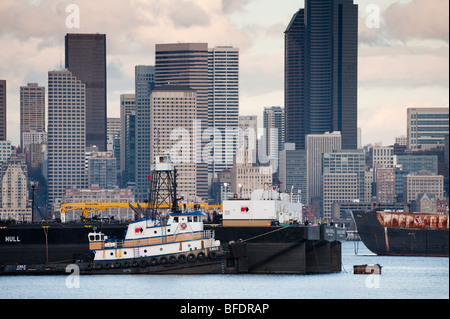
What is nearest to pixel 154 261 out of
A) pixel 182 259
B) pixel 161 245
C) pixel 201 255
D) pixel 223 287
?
→ pixel 161 245

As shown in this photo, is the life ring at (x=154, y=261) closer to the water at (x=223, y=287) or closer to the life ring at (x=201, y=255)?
the water at (x=223, y=287)

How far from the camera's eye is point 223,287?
75.4m

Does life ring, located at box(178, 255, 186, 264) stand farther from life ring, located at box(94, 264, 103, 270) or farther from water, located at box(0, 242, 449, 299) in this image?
life ring, located at box(94, 264, 103, 270)

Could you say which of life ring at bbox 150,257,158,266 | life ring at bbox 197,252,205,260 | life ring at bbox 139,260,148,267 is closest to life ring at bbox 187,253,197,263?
life ring at bbox 197,252,205,260

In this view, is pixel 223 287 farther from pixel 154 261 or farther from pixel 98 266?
pixel 98 266

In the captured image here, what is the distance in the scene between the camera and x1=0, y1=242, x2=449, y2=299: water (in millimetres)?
71312

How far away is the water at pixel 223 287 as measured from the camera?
71312mm

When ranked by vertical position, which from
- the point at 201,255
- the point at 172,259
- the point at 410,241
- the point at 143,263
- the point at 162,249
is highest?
the point at 162,249

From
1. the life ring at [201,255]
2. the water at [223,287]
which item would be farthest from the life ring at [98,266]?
the life ring at [201,255]

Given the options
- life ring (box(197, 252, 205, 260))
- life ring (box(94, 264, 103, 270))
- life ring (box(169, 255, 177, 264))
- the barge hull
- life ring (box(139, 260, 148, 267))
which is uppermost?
life ring (box(197, 252, 205, 260))

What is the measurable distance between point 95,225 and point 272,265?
16.7 metres

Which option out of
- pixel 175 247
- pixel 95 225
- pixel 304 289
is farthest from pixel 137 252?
pixel 304 289

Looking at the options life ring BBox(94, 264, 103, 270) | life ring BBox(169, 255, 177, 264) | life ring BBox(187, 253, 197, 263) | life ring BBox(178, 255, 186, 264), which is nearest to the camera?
life ring BBox(187, 253, 197, 263)

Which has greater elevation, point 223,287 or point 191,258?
point 191,258
